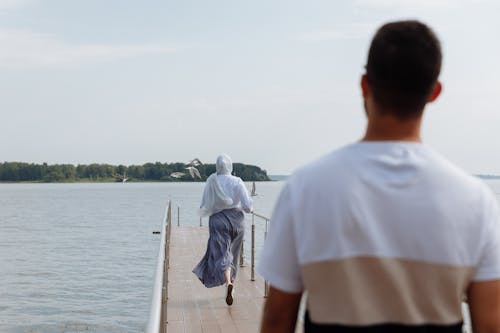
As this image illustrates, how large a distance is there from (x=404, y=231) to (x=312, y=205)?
186 millimetres

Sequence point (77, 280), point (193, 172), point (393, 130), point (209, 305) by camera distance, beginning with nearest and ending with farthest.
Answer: point (393, 130), point (209, 305), point (193, 172), point (77, 280)

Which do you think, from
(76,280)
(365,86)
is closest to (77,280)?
(76,280)

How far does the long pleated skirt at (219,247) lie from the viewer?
831 centimetres

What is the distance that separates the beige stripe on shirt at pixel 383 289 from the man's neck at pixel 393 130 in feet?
0.87

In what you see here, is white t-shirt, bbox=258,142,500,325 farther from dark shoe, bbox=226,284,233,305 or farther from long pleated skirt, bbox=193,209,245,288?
long pleated skirt, bbox=193,209,245,288

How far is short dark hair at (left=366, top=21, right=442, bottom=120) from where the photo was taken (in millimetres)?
1543

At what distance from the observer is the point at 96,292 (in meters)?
21.1

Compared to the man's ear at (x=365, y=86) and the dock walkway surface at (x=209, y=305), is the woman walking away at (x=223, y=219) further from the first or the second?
the man's ear at (x=365, y=86)

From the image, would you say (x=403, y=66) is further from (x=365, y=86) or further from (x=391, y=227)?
(x=391, y=227)

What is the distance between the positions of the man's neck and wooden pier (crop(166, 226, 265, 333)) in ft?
18.1

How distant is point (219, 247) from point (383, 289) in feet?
22.8

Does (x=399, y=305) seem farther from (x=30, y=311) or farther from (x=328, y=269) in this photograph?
(x=30, y=311)

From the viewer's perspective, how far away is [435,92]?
1.63m

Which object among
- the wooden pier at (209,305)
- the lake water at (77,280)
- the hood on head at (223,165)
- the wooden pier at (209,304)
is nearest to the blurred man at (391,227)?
the wooden pier at (209,304)
